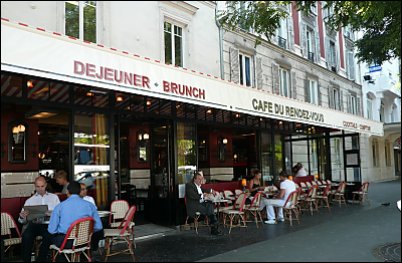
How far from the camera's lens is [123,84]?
597cm

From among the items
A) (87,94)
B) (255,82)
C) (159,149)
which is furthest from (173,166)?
(255,82)

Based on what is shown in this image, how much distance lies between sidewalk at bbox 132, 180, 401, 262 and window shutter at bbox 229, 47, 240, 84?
5718mm

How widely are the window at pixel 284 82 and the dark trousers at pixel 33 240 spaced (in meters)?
12.9

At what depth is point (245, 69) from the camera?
15.0 metres

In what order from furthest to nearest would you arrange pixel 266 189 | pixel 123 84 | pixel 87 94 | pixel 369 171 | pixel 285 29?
pixel 369 171
pixel 285 29
pixel 266 189
pixel 87 94
pixel 123 84

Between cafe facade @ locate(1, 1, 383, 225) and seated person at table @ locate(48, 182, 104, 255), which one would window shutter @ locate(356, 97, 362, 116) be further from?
seated person at table @ locate(48, 182, 104, 255)

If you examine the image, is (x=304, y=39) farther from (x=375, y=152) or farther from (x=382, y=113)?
(x=382, y=113)

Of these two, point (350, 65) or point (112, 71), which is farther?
point (350, 65)

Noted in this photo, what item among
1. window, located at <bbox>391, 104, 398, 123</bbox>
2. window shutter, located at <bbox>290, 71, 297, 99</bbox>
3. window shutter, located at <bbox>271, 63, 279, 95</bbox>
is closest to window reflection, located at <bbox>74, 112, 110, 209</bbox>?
window shutter, located at <bbox>271, 63, 279, 95</bbox>

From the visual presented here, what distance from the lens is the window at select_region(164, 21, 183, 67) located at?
36.9ft

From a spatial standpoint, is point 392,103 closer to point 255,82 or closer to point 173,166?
point 255,82

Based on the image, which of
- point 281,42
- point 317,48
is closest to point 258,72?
point 281,42

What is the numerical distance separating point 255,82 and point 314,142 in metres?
3.41

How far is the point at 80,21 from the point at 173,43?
3.40 metres
